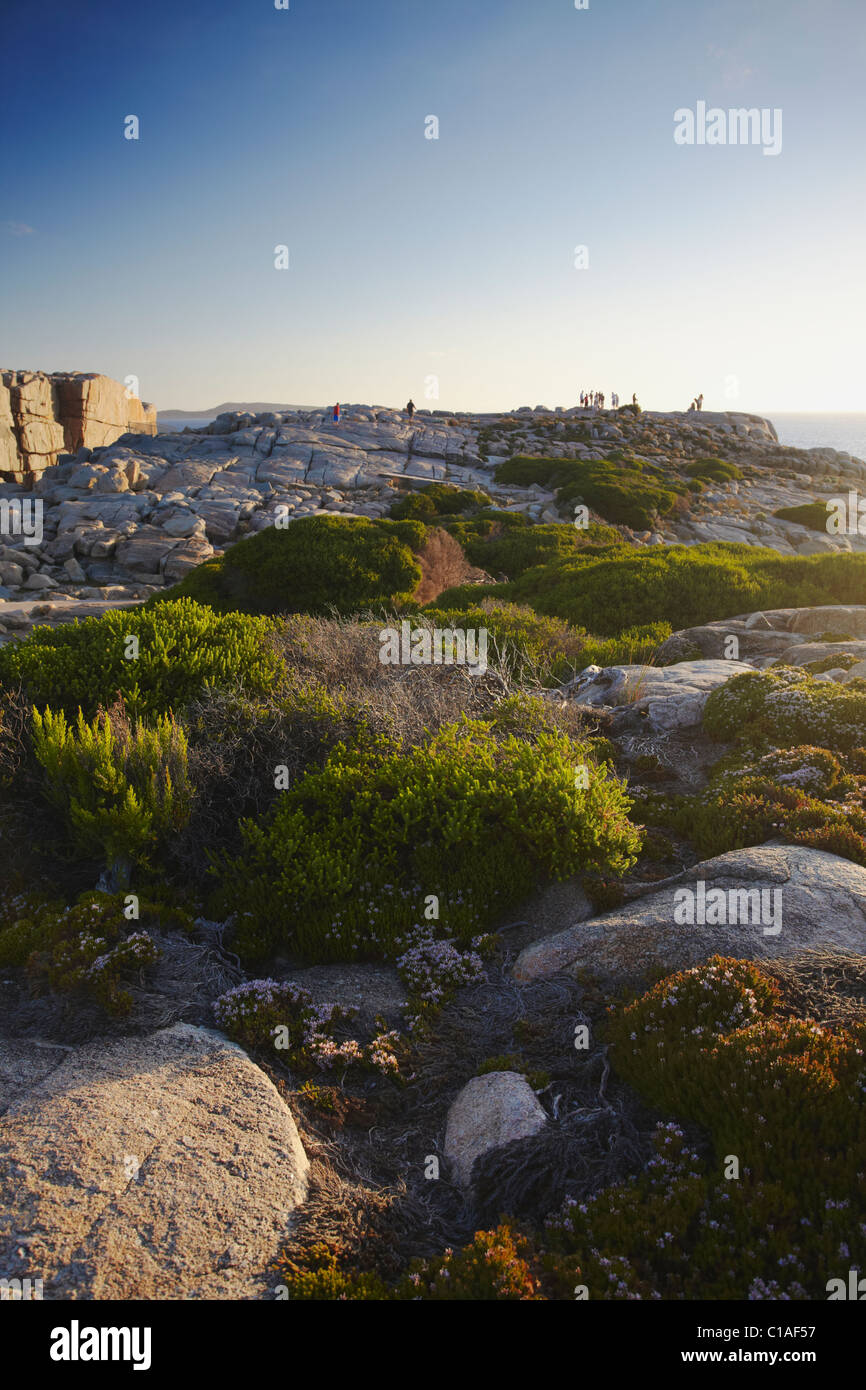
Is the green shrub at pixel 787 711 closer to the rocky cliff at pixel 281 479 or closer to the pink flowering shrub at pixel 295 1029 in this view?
the pink flowering shrub at pixel 295 1029

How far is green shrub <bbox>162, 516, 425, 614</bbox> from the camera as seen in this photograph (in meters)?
17.3

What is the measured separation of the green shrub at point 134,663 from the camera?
30.1 feet

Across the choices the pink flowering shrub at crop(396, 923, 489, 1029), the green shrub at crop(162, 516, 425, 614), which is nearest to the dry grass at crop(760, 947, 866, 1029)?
the pink flowering shrub at crop(396, 923, 489, 1029)

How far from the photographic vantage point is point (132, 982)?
592cm

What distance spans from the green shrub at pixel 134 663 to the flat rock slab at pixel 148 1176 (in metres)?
4.98

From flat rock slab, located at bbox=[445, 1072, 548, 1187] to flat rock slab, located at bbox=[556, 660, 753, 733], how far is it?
21.6 feet

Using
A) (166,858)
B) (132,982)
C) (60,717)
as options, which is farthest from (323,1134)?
(60,717)

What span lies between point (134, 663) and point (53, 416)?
52.8m

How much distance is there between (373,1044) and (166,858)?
10.9 feet

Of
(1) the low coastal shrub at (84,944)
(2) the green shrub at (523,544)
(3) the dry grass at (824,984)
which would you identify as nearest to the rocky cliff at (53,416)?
(2) the green shrub at (523,544)

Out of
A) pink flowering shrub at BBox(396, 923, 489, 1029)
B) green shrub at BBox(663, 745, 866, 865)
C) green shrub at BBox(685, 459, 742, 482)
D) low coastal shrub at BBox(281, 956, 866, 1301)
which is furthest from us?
green shrub at BBox(685, 459, 742, 482)

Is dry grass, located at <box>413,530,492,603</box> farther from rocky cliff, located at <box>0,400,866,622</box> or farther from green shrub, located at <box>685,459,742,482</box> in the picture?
green shrub, located at <box>685,459,742,482</box>

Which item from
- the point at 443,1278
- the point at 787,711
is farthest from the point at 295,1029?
the point at 787,711
